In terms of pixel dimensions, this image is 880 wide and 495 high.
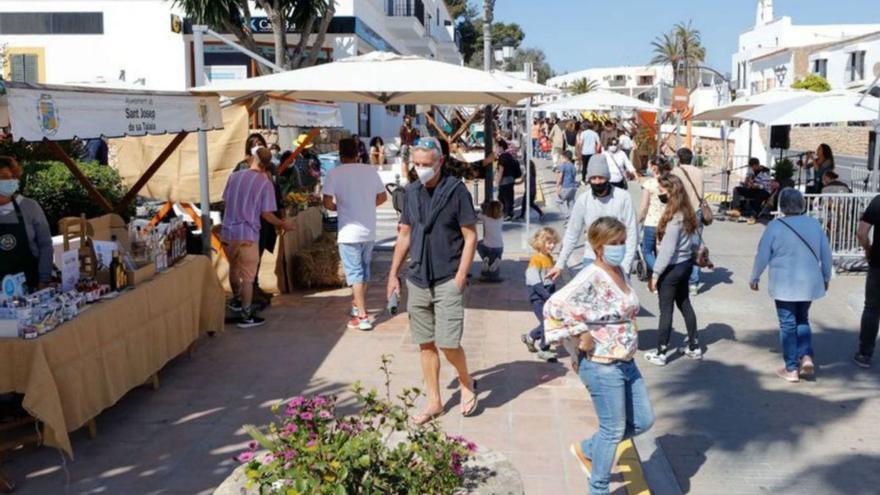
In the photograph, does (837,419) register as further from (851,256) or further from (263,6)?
(263,6)

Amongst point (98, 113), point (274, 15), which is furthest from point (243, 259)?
point (274, 15)

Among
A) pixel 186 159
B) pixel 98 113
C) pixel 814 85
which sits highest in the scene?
pixel 814 85

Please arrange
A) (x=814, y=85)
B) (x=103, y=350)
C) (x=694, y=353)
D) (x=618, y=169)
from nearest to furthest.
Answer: (x=103, y=350), (x=694, y=353), (x=618, y=169), (x=814, y=85)

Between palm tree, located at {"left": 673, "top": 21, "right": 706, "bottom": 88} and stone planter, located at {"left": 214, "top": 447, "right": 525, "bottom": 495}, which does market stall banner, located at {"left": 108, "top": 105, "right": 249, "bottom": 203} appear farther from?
palm tree, located at {"left": 673, "top": 21, "right": 706, "bottom": 88}

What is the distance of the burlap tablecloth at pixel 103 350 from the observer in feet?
16.4

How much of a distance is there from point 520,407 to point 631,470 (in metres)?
1.19

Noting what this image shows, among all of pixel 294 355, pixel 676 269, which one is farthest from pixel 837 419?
Answer: pixel 294 355

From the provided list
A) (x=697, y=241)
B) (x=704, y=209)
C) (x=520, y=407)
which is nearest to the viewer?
(x=520, y=407)

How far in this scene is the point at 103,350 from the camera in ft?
18.6

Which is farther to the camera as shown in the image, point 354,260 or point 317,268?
point 317,268

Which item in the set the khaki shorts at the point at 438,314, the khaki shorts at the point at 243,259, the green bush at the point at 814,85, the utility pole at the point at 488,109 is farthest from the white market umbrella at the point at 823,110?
the green bush at the point at 814,85

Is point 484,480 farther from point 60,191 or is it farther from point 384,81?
point 60,191

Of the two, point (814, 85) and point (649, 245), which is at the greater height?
point (814, 85)

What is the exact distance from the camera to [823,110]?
1367 centimetres
